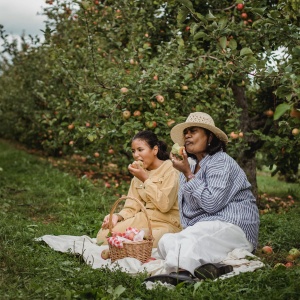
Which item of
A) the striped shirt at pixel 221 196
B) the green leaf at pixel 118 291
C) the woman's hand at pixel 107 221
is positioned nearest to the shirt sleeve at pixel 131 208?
the woman's hand at pixel 107 221

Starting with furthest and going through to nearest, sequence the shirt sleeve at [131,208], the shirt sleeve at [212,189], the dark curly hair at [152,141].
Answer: the shirt sleeve at [131,208], the dark curly hair at [152,141], the shirt sleeve at [212,189]

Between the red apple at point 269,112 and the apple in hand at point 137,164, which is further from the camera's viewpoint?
the red apple at point 269,112

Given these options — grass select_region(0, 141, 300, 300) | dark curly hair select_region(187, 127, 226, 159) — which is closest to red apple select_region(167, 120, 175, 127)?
grass select_region(0, 141, 300, 300)

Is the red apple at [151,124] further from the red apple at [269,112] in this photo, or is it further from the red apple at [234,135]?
the red apple at [269,112]

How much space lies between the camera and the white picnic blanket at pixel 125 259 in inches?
144

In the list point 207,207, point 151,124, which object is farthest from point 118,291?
point 151,124

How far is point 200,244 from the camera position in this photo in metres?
3.69

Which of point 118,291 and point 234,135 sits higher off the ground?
point 234,135

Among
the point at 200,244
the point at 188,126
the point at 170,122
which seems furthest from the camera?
the point at 170,122

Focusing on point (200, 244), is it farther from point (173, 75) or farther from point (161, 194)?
point (173, 75)

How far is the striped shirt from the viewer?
3.90m

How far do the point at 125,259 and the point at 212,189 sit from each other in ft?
2.77

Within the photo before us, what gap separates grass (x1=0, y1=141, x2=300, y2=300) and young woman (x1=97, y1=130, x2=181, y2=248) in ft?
2.05

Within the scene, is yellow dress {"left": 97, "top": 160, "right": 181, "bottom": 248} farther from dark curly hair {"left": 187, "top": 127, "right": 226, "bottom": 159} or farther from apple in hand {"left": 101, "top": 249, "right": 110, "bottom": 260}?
dark curly hair {"left": 187, "top": 127, "right": 226, "bottom": 159}
